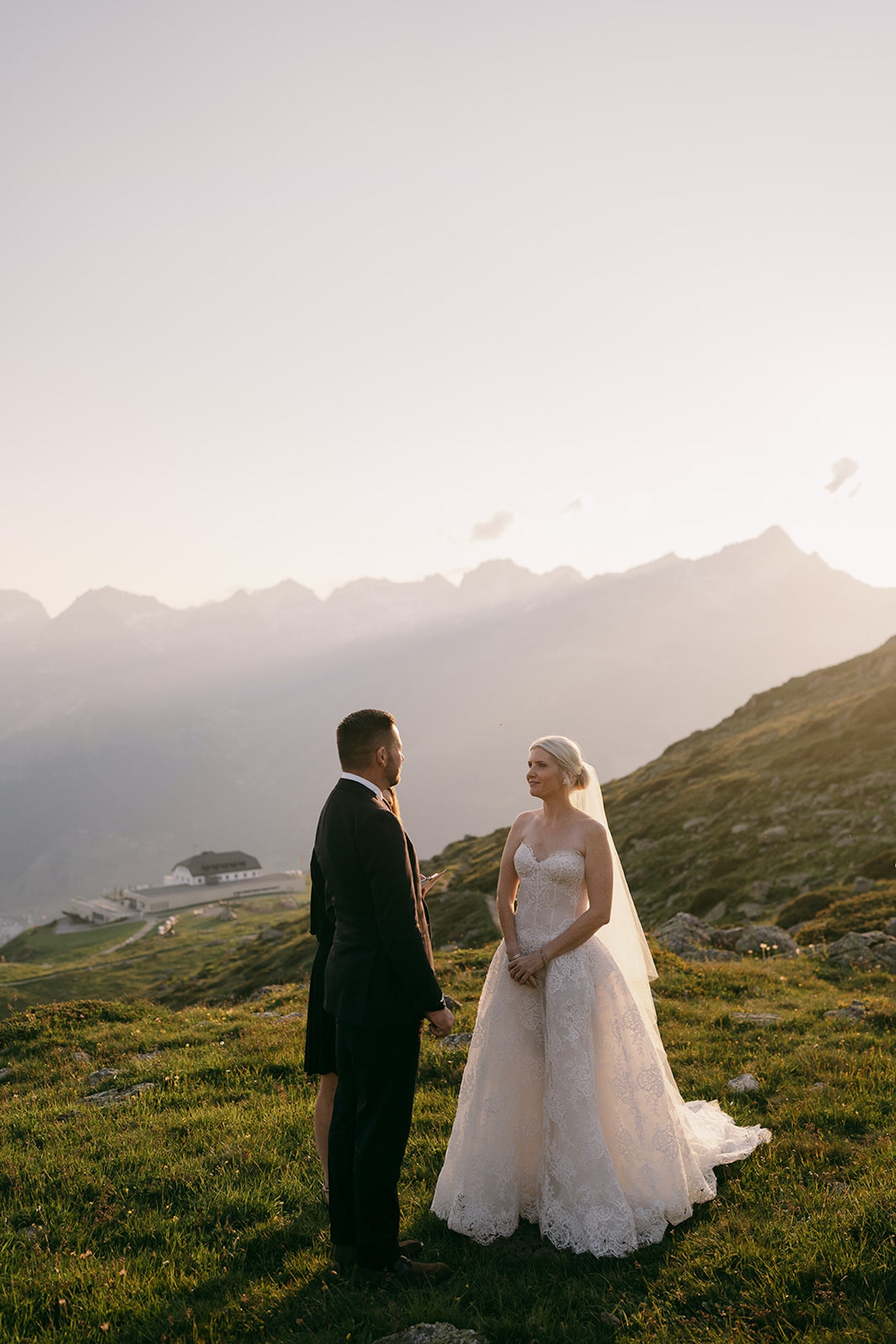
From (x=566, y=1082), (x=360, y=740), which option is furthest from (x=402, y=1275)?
(x=360, y=740)

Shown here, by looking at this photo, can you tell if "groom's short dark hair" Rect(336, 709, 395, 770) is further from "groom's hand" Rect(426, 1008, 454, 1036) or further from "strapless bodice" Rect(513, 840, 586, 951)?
"strapless bodice" Rect(513, 840, 586, 951)

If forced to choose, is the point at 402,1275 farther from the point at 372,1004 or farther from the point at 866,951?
the point at 866,951

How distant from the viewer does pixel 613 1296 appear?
5590 mm

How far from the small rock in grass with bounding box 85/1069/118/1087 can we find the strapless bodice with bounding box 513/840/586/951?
8.04m

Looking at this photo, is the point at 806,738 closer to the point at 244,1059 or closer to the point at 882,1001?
the point at 882,1001

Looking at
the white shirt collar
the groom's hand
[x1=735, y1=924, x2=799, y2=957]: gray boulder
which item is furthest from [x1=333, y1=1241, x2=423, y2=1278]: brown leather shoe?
[x1=735, y1=924, x2=799, y2=957]: gray boulder

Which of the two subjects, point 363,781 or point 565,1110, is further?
point 565,1110

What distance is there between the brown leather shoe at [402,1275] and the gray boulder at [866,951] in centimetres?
1386

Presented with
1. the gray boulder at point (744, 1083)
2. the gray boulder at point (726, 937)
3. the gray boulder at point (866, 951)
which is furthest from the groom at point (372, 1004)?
the gray boulder at point (726, 937)

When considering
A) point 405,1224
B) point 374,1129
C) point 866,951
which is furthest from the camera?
point 866,951

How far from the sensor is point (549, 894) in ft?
23.7

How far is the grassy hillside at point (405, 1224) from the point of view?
17.5 ft

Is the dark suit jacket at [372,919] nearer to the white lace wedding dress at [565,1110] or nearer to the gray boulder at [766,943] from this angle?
the white lace wedding dress at [565,1110]

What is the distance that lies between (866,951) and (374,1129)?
15.2m
